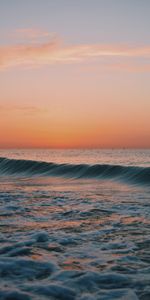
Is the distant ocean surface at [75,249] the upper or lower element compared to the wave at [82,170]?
lower

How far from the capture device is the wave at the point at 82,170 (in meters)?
19.0

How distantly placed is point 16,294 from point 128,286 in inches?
52.4

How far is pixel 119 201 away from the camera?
34.9 ft

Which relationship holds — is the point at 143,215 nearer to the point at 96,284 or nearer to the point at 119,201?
the point at 119,201

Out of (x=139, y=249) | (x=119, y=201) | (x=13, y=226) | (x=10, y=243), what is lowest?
(x=139, y=249)

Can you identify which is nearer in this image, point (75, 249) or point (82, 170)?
point (75, 249)

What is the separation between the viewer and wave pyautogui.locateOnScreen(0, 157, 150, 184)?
1897cm

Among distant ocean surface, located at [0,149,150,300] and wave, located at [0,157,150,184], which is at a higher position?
wave, located at [0,157,150,184]

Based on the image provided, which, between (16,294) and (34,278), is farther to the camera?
(34,278)

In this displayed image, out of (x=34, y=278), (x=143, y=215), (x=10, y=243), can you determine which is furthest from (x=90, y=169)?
(x=34, y=278)

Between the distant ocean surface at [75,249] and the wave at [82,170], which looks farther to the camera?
the wave at [82,170]

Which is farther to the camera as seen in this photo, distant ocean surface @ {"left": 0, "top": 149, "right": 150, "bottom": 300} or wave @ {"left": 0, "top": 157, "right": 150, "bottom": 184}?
wave @ {"left": 0, "top": 157, "right": 150, "bottom": 184}

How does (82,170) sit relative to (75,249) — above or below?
above

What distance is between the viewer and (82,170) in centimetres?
2334
